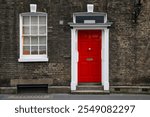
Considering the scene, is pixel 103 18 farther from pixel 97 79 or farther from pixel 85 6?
pixel 97 79

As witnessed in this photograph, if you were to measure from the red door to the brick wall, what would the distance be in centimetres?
56

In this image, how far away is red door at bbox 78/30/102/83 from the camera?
13.2 metres

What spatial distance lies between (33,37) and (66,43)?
145 cm

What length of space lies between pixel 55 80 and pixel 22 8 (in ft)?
11.0

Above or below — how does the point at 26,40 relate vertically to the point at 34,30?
below

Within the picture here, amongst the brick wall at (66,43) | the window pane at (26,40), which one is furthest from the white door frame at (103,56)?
the window pane at (26,40)

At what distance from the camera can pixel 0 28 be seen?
42.6 ft

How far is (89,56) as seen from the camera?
13281 mm

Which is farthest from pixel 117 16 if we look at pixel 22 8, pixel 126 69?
pixel 22 8

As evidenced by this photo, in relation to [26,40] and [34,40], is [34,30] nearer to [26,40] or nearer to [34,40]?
[34,40]

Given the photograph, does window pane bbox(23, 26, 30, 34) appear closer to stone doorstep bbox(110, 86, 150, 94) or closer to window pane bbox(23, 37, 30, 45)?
window pane bbox(23, 37, 30, 45)

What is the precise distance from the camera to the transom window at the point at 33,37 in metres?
13.0

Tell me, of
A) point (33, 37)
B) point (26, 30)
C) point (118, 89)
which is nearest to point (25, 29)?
point (26, 30)

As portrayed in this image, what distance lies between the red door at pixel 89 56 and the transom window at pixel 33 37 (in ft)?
5.15
